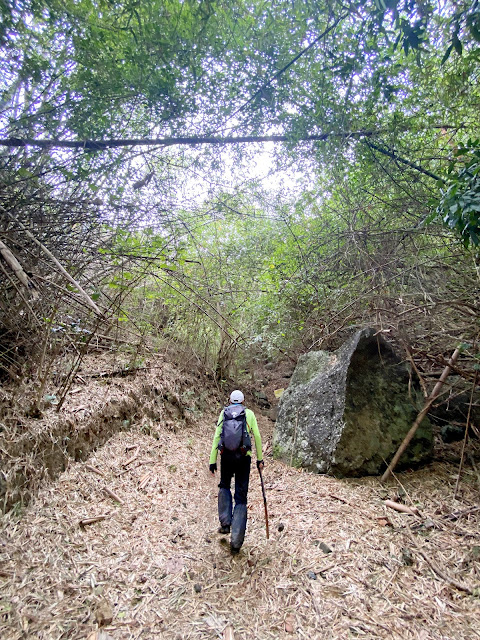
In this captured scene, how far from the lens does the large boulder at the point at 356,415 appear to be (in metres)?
4.37

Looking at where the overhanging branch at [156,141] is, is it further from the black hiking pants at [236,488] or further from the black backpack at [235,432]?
the black hiking pants at [236,488]

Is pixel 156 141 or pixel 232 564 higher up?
pixel 156 141

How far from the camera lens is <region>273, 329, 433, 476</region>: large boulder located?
14.3 feet

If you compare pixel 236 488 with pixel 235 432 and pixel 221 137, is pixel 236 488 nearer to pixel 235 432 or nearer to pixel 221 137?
pixel 235 432

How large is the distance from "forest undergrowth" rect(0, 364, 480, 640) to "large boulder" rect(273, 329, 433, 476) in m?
0.34

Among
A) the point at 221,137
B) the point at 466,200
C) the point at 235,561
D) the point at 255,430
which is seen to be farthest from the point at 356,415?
the point at 221,137

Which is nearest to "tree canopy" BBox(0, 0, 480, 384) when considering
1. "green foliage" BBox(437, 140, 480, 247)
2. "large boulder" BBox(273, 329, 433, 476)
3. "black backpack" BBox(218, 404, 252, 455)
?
"green foliage" BBox(437, 140, 480, 247)

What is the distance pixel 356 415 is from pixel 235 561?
2507mm

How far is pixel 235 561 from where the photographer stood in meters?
2.94

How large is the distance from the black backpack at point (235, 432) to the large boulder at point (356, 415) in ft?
5.66

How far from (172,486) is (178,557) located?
1258 mm

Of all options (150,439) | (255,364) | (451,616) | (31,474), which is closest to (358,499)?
(451,616)

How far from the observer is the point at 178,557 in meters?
2.94

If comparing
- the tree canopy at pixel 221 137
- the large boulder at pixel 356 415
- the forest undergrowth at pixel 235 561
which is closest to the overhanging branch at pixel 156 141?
the tree canopy at pixel 221 137
